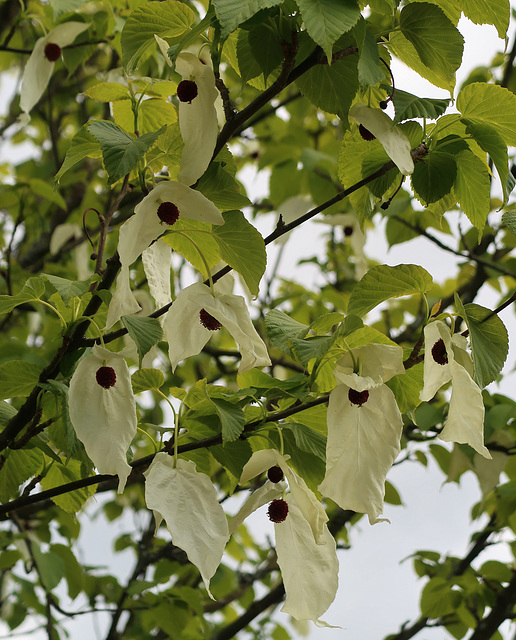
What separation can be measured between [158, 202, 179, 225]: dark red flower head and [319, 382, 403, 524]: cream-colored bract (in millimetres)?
206

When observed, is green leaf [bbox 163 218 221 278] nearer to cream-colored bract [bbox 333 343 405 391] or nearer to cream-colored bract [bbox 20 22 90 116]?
cream-colored bract [bbox 333 343 405 391]

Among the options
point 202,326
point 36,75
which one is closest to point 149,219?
point 202,326

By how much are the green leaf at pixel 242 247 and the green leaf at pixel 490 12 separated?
282 millimetres

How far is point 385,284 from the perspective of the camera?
704 mm

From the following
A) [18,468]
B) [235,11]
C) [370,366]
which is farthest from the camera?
[18,468]

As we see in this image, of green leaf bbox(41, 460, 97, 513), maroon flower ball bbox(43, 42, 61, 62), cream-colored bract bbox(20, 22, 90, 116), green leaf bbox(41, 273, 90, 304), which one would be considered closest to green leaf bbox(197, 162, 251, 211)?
green leaf bbox(41, 273, 90, 304)

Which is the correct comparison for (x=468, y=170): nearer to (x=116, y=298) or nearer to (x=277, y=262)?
(x=116, y=298)

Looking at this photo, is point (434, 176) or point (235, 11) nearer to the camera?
point (235, 11)

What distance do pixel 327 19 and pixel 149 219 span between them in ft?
0.71

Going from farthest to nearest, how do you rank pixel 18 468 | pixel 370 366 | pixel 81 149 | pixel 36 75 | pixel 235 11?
pixel 36 75
pixel 18 468
pixel 81 149
pixel 370 366
pixel 235 11

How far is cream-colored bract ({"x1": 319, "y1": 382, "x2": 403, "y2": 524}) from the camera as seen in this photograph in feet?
2.10

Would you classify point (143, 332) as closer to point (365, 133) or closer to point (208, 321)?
point (208, 321)

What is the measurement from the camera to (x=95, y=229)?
247cm

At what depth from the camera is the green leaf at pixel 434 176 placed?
2.39ft
